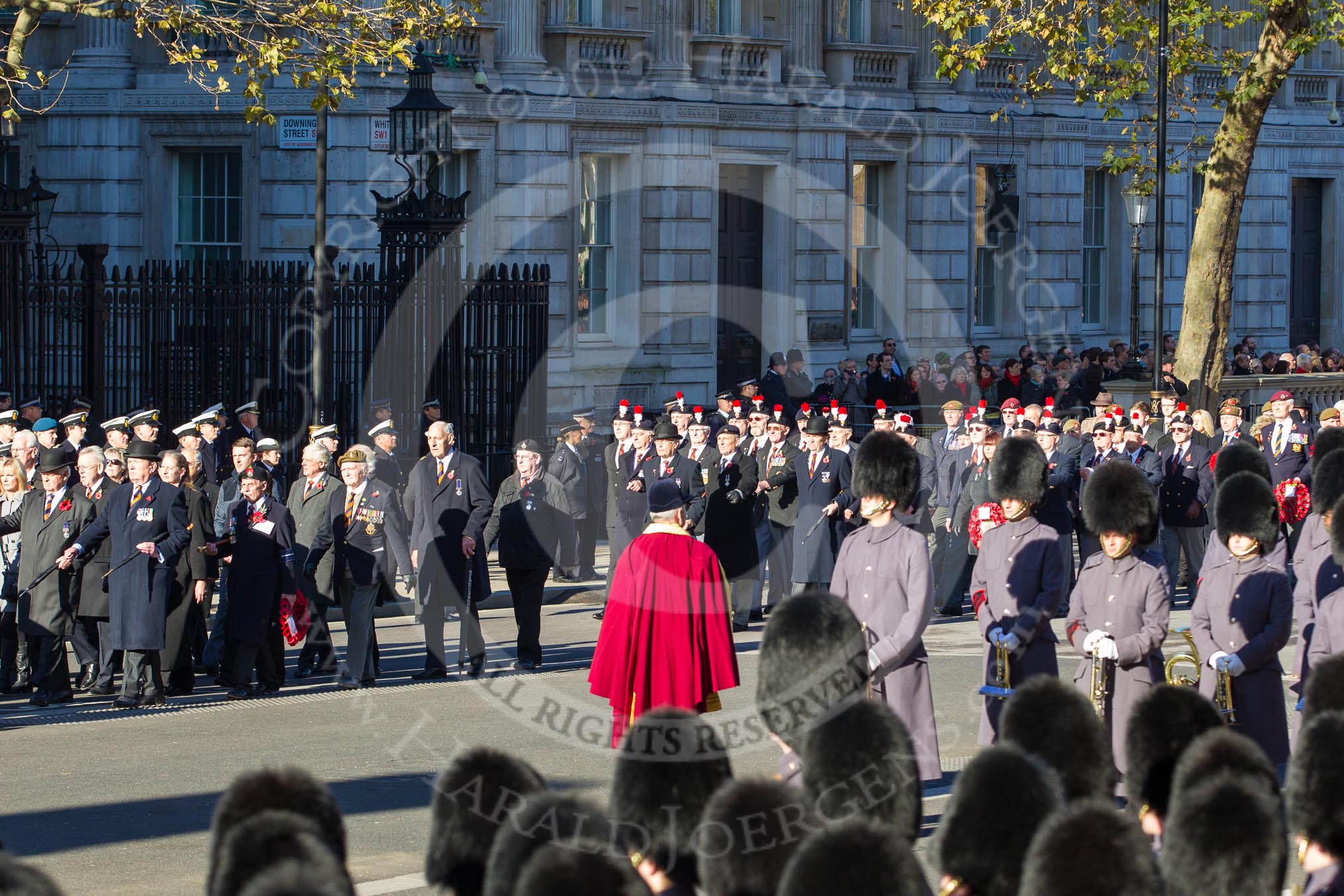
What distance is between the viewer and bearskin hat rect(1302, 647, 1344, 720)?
721 centimetres

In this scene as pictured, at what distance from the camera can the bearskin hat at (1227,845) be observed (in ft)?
18.1

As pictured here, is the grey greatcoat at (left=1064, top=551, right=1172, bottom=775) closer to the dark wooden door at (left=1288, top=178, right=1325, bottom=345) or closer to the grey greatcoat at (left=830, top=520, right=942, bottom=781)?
the grey greatcoat at (left=830, top=520, right=942, bottom=781)

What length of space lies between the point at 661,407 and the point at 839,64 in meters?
6.60

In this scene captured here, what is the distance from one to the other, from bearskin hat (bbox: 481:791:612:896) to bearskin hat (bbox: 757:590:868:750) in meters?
1.83

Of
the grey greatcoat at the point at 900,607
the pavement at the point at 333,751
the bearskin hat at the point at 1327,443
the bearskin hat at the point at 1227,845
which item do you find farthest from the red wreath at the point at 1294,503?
the bearskin hat at the point at 1227,845

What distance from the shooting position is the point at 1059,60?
2261 centimetres

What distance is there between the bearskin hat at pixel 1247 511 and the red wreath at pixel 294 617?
6.01 metres

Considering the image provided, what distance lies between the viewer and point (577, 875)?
190 inches

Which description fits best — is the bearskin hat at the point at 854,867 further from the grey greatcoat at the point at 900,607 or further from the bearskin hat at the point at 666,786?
the grey greatcoat at the point at 900,607

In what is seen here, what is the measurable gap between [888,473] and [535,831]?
4440 mm

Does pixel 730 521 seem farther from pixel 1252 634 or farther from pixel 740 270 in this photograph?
pixel 740 270

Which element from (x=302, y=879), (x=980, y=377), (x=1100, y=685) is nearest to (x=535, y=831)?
(x=302, y=879)

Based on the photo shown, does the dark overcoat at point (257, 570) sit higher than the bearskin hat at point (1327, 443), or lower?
lower

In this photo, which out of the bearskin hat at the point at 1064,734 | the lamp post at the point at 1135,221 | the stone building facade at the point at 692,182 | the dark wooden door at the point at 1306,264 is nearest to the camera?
the bearskin hat at the point at 1064,734
